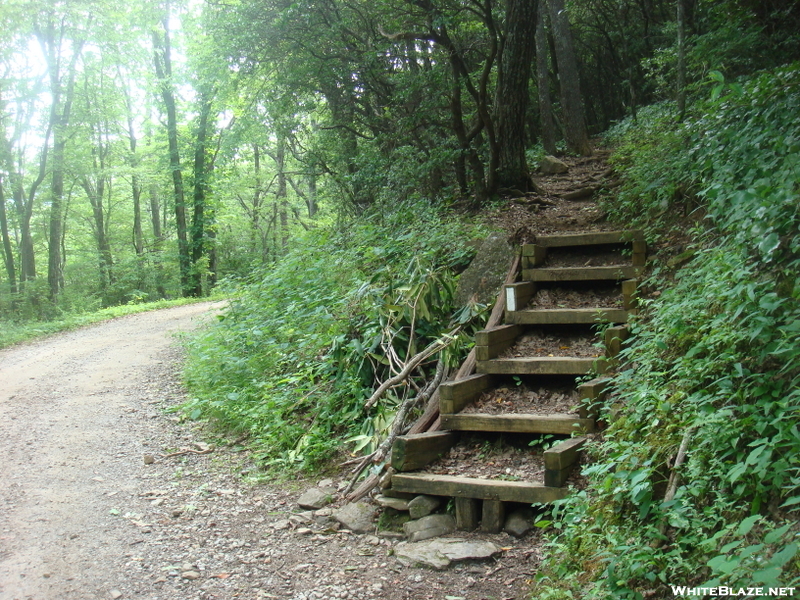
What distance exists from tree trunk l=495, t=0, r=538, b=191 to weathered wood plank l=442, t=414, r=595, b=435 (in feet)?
17.0

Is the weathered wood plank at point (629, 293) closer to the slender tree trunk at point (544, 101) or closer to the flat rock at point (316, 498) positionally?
the flat rock at point (316, 498)

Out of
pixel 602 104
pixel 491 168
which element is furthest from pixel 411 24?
pixel 602 104

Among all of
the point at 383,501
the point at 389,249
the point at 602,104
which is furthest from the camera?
the point at 602,104

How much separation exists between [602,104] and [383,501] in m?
18.4

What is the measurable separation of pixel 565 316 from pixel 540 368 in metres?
0.65

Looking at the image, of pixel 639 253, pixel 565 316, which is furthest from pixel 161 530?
pixel 639 253

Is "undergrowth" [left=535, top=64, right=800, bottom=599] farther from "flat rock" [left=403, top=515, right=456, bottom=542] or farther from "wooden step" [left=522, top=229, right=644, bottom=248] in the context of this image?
"wooden step" [left=522, top=229, right=644, bottom=248]

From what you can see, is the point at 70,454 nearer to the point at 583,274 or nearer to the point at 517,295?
the point at 517,295

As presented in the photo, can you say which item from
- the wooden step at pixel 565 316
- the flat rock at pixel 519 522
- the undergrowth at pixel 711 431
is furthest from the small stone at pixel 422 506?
the wooden step at pixel 565 316

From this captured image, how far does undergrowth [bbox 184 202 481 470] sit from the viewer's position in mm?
5770

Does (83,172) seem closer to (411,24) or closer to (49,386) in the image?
(49,386)

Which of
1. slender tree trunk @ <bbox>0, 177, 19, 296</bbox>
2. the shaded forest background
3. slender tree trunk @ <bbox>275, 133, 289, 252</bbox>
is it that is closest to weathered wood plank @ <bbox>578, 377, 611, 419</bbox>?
the shaded forest background

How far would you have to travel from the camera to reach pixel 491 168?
8797 mm

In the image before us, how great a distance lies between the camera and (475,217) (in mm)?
8008
